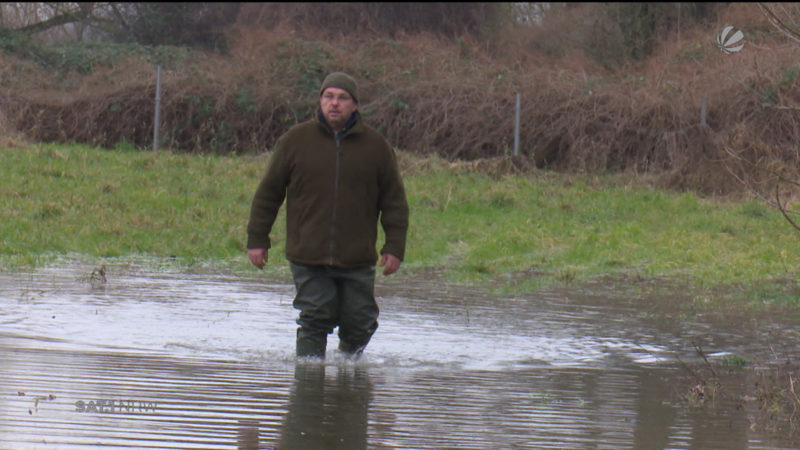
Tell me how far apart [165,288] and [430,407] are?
5159 millimetres

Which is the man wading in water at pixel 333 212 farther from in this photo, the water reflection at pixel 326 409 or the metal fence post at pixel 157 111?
the metal fence post at pixel 157 111

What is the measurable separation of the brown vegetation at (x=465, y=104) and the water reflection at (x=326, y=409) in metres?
13.1

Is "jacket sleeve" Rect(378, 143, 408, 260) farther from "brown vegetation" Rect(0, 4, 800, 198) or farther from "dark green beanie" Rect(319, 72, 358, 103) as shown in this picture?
"brown vegetation" Rect(0, 4, 800, 198)

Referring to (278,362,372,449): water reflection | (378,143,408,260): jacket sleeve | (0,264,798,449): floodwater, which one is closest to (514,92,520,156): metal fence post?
(0,264,798,449): floodwater

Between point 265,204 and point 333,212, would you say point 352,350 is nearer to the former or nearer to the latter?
point 333,212

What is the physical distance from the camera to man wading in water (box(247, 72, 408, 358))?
7.48m

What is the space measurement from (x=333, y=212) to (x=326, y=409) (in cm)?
170

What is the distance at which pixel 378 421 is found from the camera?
19.2 feet

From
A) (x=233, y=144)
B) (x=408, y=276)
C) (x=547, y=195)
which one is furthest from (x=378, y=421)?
(x=233, y=144)

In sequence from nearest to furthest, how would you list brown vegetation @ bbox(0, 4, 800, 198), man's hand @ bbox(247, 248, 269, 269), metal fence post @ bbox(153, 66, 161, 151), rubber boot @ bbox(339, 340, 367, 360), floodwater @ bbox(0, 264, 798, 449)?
1. floodwater @ bbox(0, 264, 798, 449)
2. man's hand @ bbox(247, 248, 269, 269)
3. rubber boot @ bbox(339, 340, 367, 360)
4. brown vegetation @ bbox(0, 4, 800, 198)
5. metal fence post @ bbox(153, 66, 161, 151)

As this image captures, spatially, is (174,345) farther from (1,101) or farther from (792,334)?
(1,101)

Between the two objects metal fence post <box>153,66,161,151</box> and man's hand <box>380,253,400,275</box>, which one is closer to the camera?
man's hand <box>380,253,400,275</box>

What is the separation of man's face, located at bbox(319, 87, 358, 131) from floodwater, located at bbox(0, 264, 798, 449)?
148cm

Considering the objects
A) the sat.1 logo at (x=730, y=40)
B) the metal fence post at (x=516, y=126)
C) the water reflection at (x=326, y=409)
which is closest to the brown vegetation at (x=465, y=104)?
the metal fence post at (x=516, y=126)
